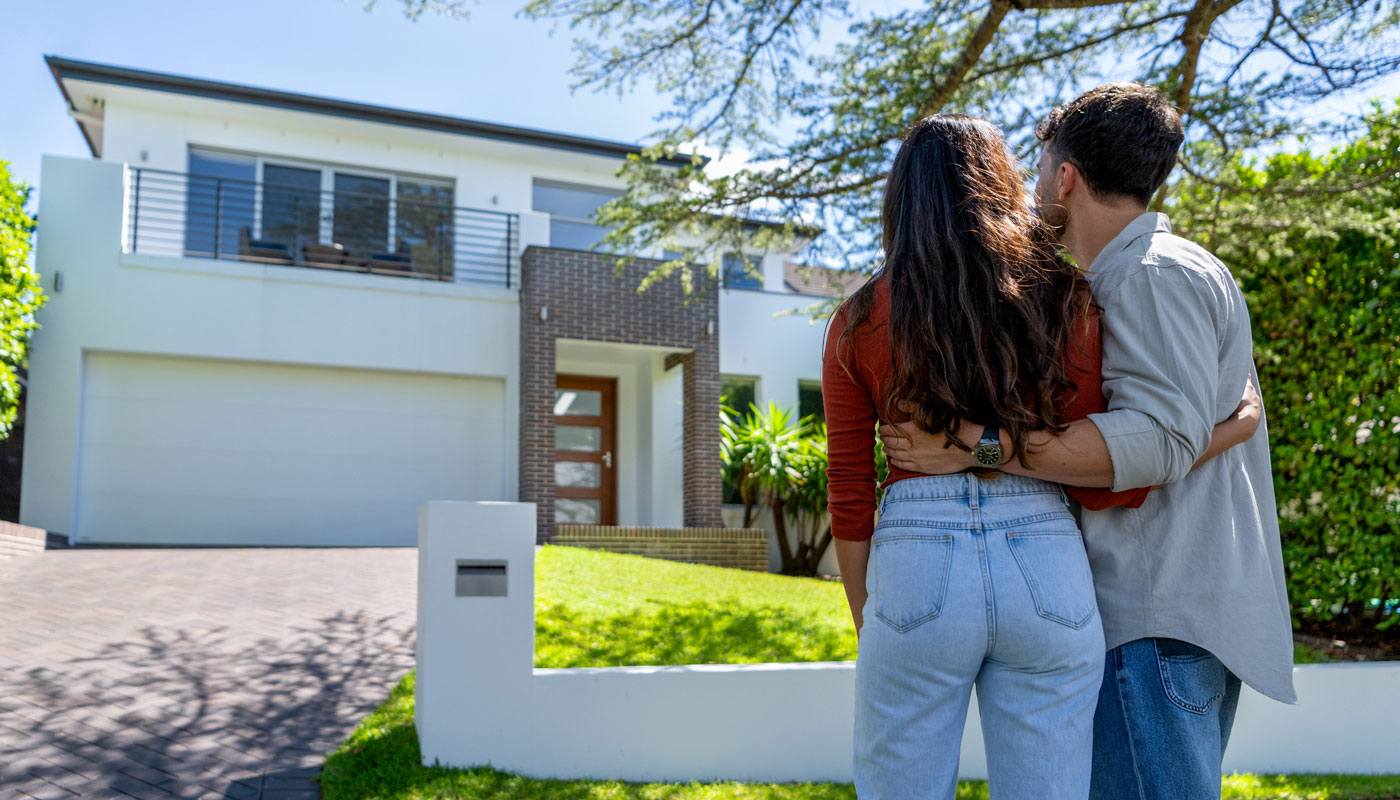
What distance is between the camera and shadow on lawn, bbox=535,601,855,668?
5.43m

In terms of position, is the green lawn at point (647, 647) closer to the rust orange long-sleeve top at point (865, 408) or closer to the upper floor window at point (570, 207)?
the rust orange long-sleeve top at point (865, 408)

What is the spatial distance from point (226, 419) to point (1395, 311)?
11711 mm

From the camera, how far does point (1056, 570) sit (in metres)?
1.56

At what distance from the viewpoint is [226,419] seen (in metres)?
12.1

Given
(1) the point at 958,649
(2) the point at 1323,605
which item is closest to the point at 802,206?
(2) the point at 1323,605

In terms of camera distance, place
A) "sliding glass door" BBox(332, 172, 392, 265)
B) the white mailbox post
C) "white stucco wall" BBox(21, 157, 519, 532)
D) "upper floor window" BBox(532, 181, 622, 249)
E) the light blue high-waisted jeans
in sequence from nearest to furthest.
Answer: the light blue high-waisted jeans
the white mailbox post
"white stucco wall" BBox(21, 157, 519, 532)
"sliding glass door" BBox(332, 172, 392, 265)
"upper floor window" BBox(532, 181, 622, 249)

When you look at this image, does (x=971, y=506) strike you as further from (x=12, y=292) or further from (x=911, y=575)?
(x=12, y=292)

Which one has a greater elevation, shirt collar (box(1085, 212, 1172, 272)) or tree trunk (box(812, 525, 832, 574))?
shirt collar (box(1085, 212, 1172, 272))

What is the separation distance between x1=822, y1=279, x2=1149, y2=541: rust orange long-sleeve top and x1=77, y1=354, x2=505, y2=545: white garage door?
11.6 metres

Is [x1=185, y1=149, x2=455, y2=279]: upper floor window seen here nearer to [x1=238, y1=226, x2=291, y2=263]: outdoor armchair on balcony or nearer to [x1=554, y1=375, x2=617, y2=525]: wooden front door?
[x1=238, y1=226, x2=291, y2=263]: outdoor armchair on balcony

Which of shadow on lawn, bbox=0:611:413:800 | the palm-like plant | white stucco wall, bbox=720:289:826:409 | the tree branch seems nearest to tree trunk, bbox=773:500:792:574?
the palm-like plant

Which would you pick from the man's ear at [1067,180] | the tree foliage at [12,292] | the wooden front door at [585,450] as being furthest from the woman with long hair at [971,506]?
the wooden front door at [585,450]

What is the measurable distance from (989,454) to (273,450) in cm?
1210

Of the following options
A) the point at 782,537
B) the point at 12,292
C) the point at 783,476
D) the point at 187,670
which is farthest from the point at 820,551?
the point at 12,292
